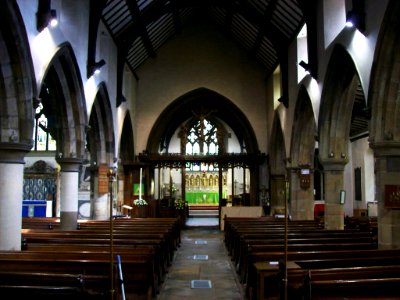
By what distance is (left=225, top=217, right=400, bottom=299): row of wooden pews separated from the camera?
4801 millimetres

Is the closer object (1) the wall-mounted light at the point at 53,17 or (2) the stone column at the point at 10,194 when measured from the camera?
(2) the stone column at the point at 10,194

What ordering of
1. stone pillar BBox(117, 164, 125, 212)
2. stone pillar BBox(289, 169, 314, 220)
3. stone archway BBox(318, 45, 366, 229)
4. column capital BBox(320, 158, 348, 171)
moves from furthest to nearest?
stone pillar BBox(117, 164, 125, 212) → stone pillar BBox(289, 169, 314, 220) → column capital BBox(320, 158, 348, 171) → stone archway BBox(318, 45, 366, 229)

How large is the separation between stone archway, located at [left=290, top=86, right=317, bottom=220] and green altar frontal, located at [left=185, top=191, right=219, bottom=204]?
1128 cm

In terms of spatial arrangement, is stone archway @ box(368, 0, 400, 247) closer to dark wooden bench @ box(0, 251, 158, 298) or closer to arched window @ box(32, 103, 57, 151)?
dark wooden bench @ box(0, 251, 158, 298)

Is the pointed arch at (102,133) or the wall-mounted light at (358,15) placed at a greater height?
the wall-mounted light at (358,15)

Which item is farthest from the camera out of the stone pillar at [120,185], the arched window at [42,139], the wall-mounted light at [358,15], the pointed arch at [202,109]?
the pointed arch at [202,109]

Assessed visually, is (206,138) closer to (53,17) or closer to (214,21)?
(214,21)

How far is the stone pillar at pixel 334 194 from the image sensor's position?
461 inches

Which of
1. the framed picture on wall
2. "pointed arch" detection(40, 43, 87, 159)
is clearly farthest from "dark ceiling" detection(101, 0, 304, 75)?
the framed picture on wall

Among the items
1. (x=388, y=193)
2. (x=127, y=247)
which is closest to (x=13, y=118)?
(x=127, y=247)

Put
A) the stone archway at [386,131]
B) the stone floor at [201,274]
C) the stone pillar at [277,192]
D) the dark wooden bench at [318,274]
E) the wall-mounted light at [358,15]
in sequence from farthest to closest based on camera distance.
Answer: the stone pillar at [277,192] → the wall-mounted light at [358,15] → the stone archway at [386,131] → the stone floor at [201,274] → the dark wooden bench at [318,274]

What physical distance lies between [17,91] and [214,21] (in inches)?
537

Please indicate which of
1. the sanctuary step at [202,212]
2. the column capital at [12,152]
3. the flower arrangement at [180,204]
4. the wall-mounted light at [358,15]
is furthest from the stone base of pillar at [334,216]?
the sanctuary step at [202,212]

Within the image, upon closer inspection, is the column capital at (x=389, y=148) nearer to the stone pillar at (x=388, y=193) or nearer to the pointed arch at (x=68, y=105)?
the stone pillar at (x=388, y=193)
